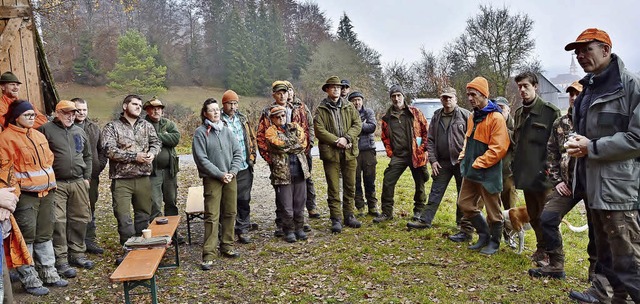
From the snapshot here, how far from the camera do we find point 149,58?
109ft

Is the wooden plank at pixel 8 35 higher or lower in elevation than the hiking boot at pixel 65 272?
higher

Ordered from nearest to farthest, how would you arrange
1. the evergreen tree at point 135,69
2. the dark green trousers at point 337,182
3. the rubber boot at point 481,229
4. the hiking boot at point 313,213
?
the rubber boot at point 481,229 < the dark green trousers at point 337,182 < the hiking boot at point 313,213 < the evergreen tree at point 135,69

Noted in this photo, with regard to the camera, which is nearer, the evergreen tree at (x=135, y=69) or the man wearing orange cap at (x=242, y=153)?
the man wearing orange cap at (x=242, y=153)

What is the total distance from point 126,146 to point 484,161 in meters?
4.21

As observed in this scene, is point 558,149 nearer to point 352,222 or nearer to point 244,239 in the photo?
point 352,222

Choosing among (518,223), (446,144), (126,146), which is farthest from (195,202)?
(518,223)

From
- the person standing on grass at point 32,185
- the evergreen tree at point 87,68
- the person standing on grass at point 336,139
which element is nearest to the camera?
the person standing on grass at point 32,185

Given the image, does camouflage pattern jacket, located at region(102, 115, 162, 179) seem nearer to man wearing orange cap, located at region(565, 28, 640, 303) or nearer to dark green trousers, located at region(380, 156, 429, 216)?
dark green trousers, located at region(380, 156, 429, 216)

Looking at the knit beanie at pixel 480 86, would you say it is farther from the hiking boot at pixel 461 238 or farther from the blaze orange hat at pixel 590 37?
the hiking boot at pixel 461 238

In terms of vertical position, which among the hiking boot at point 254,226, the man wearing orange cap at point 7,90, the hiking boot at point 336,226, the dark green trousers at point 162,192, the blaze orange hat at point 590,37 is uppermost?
the blaze orange hat at point 590,37

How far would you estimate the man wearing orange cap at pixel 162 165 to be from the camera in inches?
233

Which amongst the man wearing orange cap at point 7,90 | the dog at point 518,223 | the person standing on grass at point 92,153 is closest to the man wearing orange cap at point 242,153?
the person standing on grass at point 92,153

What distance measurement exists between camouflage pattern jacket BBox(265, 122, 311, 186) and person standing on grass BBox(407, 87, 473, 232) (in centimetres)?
181

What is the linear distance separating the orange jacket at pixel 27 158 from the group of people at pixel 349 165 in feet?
0.04
